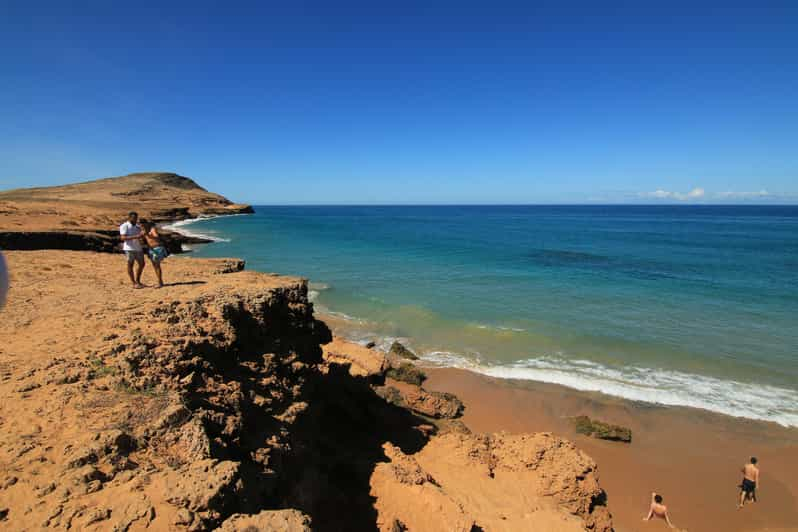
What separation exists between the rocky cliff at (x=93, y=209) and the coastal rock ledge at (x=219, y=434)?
12.9 metres

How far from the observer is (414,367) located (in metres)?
12.6

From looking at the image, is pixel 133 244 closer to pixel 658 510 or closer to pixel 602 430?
pixel 658 510

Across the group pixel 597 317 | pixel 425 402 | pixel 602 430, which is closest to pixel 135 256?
pixel 425 402

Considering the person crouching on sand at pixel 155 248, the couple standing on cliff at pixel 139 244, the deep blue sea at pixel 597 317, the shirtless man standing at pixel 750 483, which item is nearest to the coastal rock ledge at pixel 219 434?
the person crouching on sand at pixel 155 248

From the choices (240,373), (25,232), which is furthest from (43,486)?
(25,232)

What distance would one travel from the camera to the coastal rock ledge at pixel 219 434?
108 inches

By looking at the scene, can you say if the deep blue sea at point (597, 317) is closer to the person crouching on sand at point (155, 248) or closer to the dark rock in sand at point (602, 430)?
the dark rock in sand at point (602, 430)

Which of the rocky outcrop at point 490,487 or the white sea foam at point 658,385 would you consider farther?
the white sea foam at point 658,385

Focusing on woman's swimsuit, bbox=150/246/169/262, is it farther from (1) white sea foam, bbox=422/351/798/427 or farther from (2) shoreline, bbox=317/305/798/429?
(1) white sea foam, bbox=422/351/798/427

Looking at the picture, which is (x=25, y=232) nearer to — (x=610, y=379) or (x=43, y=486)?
(x=43, y=486)

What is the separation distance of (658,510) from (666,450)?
100.0 inches

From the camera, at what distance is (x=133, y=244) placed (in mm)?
7539

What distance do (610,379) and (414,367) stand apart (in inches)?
250

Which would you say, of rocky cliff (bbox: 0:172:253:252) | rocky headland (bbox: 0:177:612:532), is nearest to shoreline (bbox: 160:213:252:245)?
Answer: rocky cliff (bbox: 0:172:253:252)
